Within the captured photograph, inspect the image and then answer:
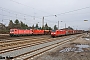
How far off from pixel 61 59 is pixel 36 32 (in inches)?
1759

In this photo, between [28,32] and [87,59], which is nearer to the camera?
[87,59]

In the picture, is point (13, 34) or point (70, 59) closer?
point (70, 59)

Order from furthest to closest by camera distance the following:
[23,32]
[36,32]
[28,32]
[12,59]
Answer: [36,32] → [28,32] → [23,32] → [12,59]

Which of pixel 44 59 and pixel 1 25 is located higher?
pixel 1 25

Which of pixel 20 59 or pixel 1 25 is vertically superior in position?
pixel 1 25

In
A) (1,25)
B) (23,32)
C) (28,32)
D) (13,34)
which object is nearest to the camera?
(13,34)

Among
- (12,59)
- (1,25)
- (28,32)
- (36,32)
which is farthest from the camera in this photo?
(1,25)

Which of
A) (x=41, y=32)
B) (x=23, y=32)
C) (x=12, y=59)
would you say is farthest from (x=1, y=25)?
(x=12, y=59)

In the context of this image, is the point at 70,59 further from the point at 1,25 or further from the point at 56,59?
the point at 1,25

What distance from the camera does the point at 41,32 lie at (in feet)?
193

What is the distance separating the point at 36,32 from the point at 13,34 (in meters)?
15.1

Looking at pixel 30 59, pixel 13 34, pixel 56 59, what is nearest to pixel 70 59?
pixel 56 59

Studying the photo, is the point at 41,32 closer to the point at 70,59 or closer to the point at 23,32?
the point at 23,32

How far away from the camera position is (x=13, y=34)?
137ft
